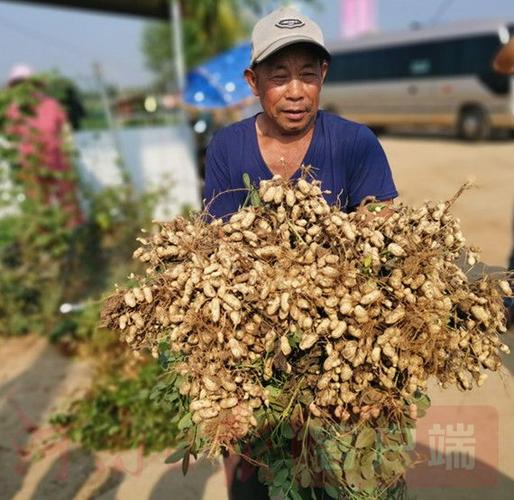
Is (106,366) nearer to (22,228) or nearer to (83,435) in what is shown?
(83,435)

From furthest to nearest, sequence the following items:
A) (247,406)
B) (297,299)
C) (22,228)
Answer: (22,228) → (247,406) → (297,299)

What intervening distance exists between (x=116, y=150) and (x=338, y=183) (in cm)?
538

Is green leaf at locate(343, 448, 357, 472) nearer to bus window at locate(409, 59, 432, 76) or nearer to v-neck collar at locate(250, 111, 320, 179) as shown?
v-neck collar at locate(250, 111, 320, 179)

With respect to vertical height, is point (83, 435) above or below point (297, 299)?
below

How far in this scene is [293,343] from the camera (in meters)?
1.57

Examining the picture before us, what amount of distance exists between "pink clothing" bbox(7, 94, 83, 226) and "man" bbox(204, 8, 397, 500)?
3379 millimetres

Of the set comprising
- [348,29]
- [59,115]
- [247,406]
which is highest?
[348,29]

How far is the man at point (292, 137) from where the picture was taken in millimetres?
1929

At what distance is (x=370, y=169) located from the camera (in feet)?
6.56

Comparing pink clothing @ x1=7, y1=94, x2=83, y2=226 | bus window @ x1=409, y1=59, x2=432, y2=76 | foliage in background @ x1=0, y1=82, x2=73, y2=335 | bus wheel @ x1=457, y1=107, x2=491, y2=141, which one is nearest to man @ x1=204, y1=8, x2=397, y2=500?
foliage in background @ x1=0, y1=82, x2=73, y2=335

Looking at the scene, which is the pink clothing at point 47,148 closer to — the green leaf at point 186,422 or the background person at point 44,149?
the background person at point 44,149

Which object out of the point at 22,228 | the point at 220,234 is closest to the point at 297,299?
the point at 220,234

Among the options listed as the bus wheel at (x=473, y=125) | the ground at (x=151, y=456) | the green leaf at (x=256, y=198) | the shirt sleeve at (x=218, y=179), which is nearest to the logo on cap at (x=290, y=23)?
the shirt sleeve at (x=218, y=179)

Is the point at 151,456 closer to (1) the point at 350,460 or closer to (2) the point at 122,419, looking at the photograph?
(2) the point at 122,419
